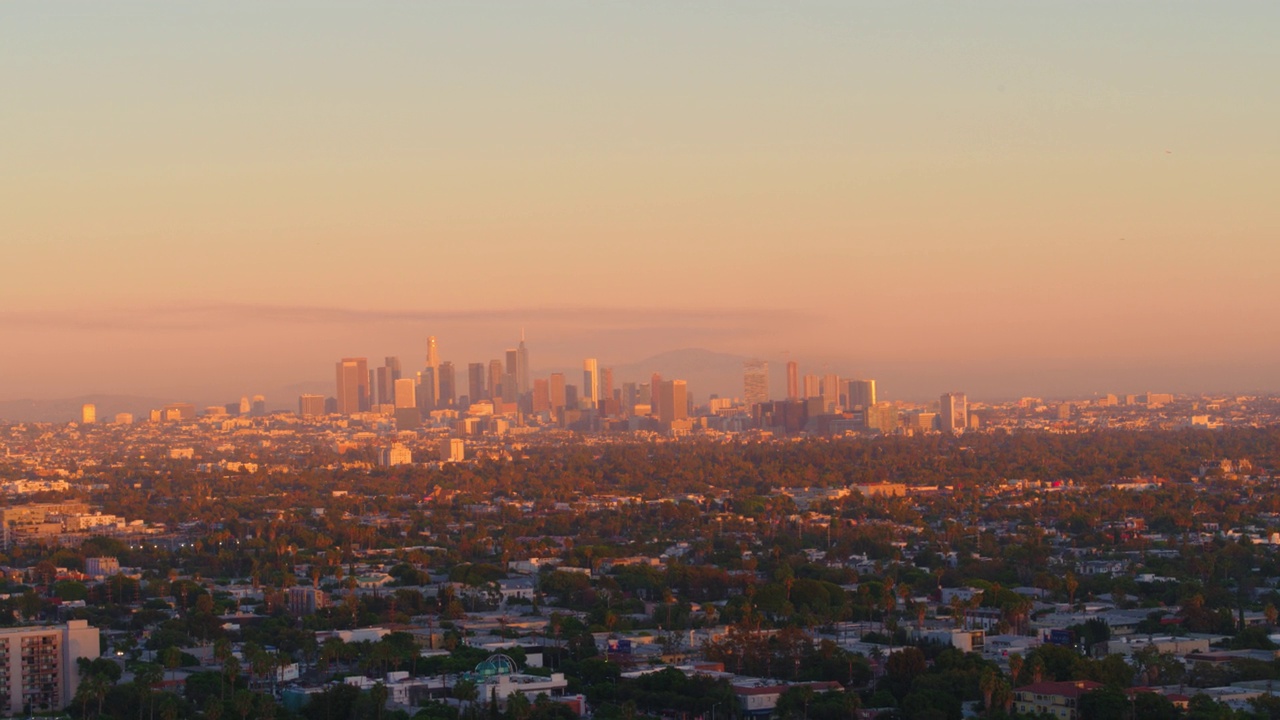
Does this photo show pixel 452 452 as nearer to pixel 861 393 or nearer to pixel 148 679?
pixel 861 393

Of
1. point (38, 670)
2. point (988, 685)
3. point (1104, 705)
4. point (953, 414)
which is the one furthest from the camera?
point (953, 414)

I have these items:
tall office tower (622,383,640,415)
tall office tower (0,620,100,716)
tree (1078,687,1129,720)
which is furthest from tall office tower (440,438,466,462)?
tree (1078,687,1129,720)

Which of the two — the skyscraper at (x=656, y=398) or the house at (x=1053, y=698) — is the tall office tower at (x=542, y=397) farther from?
the house at (x=1053, y=698)

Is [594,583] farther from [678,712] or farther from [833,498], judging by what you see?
[833,498]

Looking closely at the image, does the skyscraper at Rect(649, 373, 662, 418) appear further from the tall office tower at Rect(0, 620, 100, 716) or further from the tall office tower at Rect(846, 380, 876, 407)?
the tall office tower at Rect(0, 620, 100, 716)

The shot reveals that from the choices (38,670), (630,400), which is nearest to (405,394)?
(630,400)

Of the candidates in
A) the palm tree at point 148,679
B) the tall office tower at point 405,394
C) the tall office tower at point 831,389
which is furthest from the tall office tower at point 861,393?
the palm tree at point 148,679
